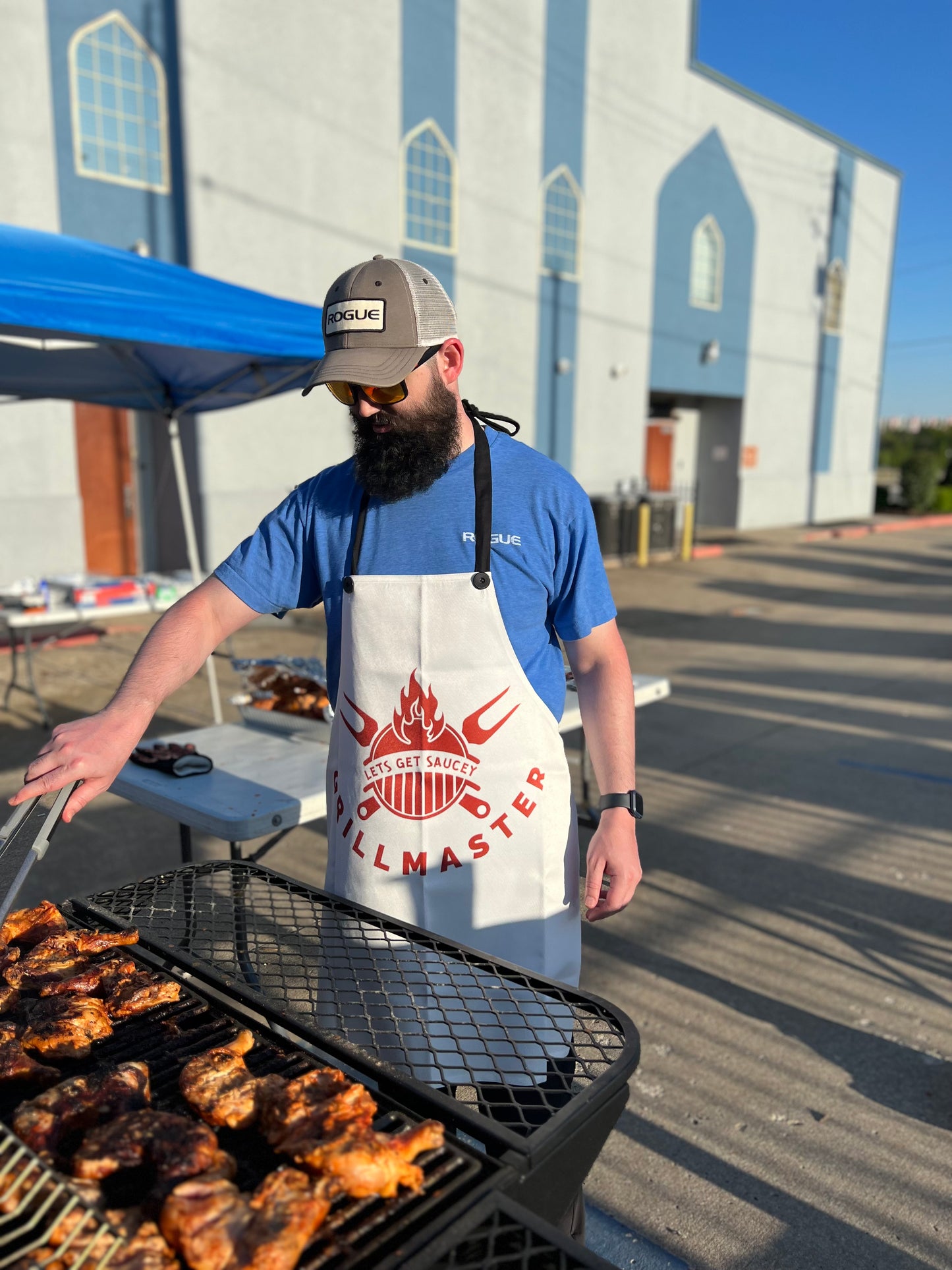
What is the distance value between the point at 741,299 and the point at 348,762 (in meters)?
20.6

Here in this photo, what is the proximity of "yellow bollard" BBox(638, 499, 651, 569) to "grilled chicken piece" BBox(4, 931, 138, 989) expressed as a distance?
14587 mm

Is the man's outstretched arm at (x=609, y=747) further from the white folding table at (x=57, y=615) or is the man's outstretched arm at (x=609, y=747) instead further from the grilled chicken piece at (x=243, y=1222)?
the white folding table at (x=57, y=615)

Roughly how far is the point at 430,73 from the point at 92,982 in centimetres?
1438

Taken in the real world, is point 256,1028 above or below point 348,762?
below

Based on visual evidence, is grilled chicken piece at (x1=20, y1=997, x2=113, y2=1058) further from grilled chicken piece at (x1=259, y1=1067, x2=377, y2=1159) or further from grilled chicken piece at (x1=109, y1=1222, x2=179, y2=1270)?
grilled chicken piece at (x1=109, y1=1222, x2=179, y2=1270)

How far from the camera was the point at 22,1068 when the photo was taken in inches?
55.5

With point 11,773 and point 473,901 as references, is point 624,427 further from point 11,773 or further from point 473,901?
point 473,901

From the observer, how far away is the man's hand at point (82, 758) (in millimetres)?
1579

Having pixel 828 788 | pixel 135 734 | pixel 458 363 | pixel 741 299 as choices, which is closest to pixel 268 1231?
pixel 135 734

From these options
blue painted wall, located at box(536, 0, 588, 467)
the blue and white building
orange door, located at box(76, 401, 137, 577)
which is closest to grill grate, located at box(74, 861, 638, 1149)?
the blue and white building

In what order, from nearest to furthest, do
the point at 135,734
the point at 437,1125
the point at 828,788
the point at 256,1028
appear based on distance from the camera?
the point at 437,1125, the point at 256,1028, the point at 135,734, the point at 828,788

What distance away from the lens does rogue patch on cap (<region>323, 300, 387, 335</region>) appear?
1.86 meters

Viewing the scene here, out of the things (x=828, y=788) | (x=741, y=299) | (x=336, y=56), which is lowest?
(x=828, y=788)

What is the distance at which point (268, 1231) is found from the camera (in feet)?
3.58
